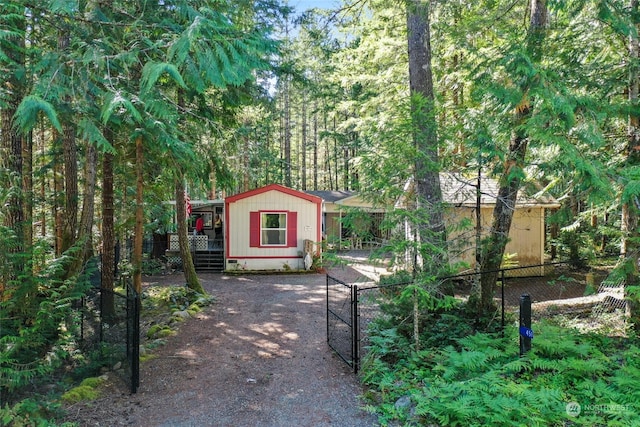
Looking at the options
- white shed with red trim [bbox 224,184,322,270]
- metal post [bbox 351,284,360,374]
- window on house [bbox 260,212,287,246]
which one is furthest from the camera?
window on house [bbox 260,212,287,246]

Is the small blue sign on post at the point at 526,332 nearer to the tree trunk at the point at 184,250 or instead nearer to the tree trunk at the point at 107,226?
the tree trunk at the point at 107,226

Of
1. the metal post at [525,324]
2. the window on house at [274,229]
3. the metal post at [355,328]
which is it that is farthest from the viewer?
the window on house at [274,229]

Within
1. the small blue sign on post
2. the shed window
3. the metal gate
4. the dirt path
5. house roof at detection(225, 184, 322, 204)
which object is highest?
house roof at detection(225, 184, 322, 204)

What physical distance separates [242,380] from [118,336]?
220 cm

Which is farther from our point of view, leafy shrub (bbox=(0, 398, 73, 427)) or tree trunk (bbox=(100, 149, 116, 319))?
tree trunk (bbox=(100, 149, 116, 319))

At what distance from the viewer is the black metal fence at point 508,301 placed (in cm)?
530

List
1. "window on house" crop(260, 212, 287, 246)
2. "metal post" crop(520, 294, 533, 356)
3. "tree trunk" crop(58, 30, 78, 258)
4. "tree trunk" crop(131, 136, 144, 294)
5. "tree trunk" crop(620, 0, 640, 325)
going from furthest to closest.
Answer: "window on house" crop(260, 212, 287, 246) < "tree trunk" crop(131, 136, 144, 294) < "tree trunk" crop(58, 30, 78, 258) < "tree trunk" crop(620, 0, 640, 325) < "metal post" crop(520, 294, 533, 356)

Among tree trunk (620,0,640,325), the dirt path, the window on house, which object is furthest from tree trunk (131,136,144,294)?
tree trunk (620,0,640,325)

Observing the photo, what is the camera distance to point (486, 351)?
4.69 metres

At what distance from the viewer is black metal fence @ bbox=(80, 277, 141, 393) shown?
15.5 feet

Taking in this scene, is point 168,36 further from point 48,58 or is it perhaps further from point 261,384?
point 261,384

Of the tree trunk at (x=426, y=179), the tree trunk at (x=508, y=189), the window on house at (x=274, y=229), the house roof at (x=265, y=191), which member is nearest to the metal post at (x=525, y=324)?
the tree trunk at (x=426, y=179)

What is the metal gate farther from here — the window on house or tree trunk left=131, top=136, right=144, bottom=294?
the window on house

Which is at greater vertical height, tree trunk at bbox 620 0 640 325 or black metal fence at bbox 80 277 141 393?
tree trunk at bbox 620 0 640 325
